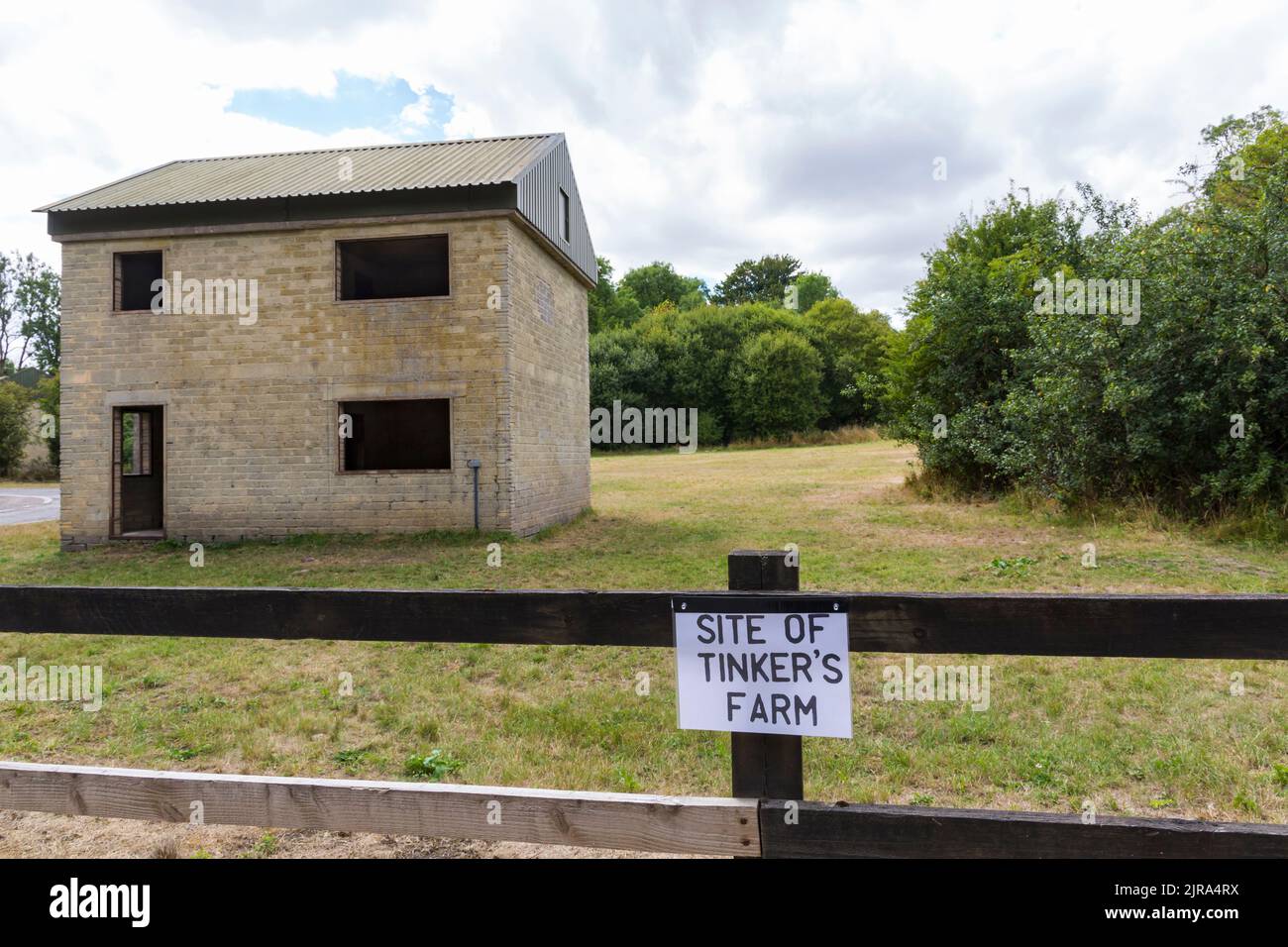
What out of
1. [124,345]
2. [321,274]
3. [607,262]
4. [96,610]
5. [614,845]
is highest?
[607,262]

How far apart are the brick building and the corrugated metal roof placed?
83mm

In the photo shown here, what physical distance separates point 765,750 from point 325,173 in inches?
585

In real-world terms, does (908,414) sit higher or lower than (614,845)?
higher

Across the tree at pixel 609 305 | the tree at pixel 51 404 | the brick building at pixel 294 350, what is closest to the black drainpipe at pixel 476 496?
the brick building at pixel 294 350

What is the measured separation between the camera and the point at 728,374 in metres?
53.4

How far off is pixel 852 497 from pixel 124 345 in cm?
1524

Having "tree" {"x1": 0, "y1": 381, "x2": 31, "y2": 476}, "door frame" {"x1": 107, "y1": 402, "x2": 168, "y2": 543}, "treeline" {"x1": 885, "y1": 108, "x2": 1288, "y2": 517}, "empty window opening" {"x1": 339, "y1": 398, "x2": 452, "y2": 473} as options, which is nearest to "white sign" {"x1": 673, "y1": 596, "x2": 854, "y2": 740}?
"treeline" {"x1": 885, "y1": 108, "x2": 1288, "y2": 517}

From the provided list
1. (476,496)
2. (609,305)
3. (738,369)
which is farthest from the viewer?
(609,305)

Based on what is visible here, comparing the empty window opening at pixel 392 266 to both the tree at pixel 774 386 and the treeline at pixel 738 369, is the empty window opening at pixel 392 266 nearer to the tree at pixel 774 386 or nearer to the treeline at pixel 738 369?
the treeline at pixel 738 369

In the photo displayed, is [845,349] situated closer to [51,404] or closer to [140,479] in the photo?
[51,404]

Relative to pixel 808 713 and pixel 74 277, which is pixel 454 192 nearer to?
pixel 74 277

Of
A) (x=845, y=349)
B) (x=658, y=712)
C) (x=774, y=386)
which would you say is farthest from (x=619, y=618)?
(x=845, y=349)
